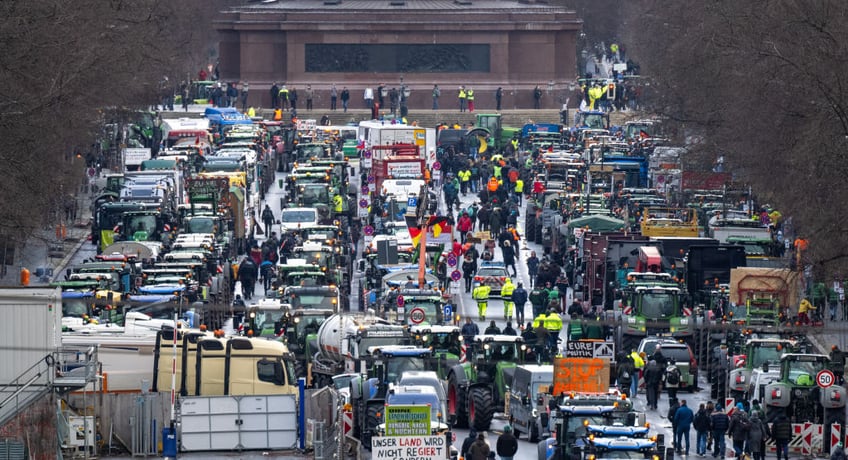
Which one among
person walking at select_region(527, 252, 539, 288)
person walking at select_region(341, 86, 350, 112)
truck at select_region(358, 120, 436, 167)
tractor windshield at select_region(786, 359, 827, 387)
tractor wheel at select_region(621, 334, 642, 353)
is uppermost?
person walking at select_region(341, 86, 350, 112)

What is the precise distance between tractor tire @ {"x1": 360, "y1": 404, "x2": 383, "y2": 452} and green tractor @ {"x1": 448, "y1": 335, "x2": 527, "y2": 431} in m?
2.83

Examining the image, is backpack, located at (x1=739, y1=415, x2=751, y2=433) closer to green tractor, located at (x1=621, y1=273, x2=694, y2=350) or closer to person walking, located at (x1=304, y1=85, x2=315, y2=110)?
green tractor, located at (x1=621, y1=273, x2=694, y2=350)

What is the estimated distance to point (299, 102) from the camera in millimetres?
109688

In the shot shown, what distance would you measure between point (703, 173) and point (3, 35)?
32.9m

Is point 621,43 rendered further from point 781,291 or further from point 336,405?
point 336,405

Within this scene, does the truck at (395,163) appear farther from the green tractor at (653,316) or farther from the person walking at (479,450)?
the person walking at (479,450)

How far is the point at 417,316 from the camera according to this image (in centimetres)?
5178

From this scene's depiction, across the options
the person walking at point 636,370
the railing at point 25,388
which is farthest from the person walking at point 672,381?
the railing at point 25,388

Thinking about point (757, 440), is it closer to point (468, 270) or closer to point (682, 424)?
point (682, 424)

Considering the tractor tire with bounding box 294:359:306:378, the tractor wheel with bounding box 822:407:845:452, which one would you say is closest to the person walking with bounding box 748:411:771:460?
the tractor wheel with bounding box 822:407:845:452

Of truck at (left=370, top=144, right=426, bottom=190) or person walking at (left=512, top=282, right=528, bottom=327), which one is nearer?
person walking at (left=512, top=282, right=528, bottom=327)

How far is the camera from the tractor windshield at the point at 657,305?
5334 cm

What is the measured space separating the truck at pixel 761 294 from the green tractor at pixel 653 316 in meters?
1.43

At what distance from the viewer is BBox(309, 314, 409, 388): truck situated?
1801 inches
